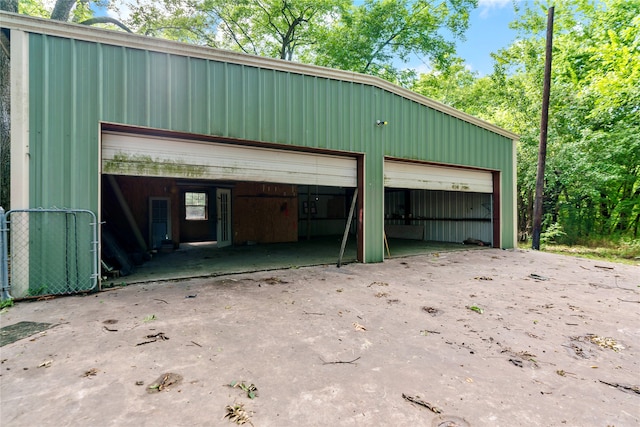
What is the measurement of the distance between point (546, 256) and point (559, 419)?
26.6 feet

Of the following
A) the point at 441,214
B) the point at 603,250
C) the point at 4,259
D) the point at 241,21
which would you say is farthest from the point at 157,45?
the point at 603,250

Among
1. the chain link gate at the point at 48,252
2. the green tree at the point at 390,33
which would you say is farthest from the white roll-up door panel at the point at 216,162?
the green tree at the point at 390,33

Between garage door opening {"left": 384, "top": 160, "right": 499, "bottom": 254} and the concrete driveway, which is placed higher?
garage door opening {"left": 384, "top": 160, "right": 499, "bottom": 254}

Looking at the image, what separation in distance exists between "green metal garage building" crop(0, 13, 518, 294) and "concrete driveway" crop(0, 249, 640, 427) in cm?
202

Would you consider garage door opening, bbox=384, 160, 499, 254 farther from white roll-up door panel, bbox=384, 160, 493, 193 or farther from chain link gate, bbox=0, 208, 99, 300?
chain link gate, bbox=0, 208, 99, 300

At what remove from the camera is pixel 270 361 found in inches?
90.7

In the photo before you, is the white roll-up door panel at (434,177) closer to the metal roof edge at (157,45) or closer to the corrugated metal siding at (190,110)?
the corrugated metal siding at (190,110)

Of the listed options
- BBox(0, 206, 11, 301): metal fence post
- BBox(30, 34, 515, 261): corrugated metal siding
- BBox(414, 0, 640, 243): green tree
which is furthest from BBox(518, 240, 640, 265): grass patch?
BBox(0, 206, 11, 301): metal fence post

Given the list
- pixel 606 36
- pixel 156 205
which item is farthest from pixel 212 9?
pixel 606 36

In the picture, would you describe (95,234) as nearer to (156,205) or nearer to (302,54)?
(156,205)

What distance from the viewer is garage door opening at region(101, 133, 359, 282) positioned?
4.82 metres

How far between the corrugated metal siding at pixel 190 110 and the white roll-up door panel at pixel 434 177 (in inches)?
12.0

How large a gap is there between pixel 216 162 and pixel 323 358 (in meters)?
3.93

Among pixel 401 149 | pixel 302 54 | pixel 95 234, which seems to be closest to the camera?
pixel 95 234
